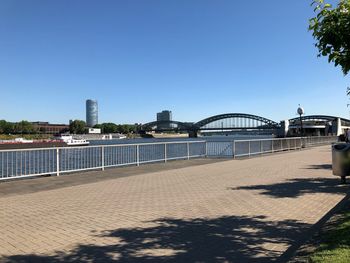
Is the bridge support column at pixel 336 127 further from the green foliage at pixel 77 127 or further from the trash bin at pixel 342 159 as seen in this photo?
the green foliage at pixel 77 127

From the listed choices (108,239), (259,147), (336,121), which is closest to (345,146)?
(108,239)

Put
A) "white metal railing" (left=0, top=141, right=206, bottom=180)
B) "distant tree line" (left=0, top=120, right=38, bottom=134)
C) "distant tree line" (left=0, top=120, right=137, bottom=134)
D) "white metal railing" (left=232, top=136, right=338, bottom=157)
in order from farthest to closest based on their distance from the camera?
"distant tree line" (left=0, top=120, right=137, bottom=134) < "distant tree line" (left=0, top=120, right=38, bottom=134) < "white metal railing" (left=232, top=136, right=338, bottom=157) < "white metal railing" (left=0, top=141, right=206, bottom=180)

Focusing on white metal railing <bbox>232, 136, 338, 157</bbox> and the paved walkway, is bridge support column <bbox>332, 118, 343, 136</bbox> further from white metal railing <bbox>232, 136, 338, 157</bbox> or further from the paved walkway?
the paved walkway

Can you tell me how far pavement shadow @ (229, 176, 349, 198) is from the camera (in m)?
9.97

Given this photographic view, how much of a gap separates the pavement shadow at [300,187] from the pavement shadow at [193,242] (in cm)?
312

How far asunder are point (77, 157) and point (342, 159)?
8.93 metres

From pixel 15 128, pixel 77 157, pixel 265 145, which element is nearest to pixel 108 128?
pixel 15 128

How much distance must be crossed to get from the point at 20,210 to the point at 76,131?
6428 inches

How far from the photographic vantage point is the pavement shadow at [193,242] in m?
4.89

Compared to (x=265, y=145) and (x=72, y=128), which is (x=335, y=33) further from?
(x=72, y=128)

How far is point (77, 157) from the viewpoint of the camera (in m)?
14.5

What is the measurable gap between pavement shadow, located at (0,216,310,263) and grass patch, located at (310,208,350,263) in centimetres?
53

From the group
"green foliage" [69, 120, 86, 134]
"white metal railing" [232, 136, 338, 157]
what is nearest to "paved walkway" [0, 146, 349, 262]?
"white metal railing" [232, 136, 338, 157]

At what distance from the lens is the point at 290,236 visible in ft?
19.4
